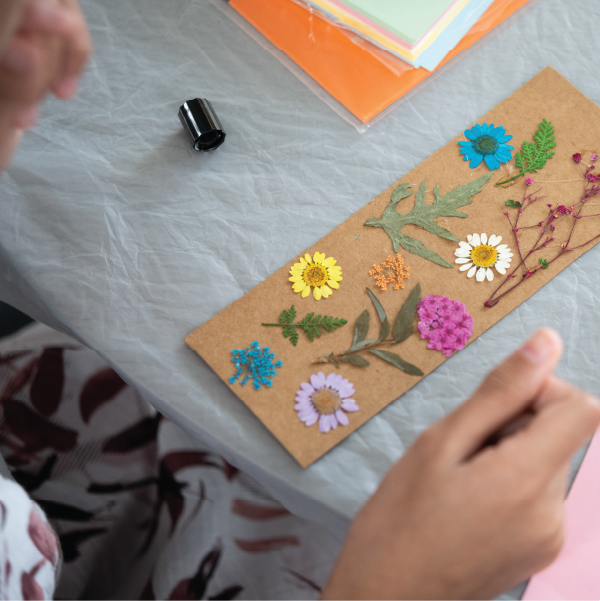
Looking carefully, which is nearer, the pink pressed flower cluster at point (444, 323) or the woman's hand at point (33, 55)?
the woman's hand at point (33, 55)

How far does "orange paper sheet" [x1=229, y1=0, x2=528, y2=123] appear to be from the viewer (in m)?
0.80

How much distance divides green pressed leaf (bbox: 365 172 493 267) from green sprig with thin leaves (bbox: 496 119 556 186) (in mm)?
50

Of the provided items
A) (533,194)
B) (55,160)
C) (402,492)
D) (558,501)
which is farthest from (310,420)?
(55,160)

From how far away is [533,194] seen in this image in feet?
2.41

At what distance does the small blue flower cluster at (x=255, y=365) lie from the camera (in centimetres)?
67

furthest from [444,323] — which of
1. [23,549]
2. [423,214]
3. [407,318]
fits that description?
[23,549]

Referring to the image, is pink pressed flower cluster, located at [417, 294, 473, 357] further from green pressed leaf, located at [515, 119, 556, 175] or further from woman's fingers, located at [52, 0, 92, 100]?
woman's fingers, located at [52, 0, 92, 100]

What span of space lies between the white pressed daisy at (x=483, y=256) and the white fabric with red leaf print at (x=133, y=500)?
46 centimetres

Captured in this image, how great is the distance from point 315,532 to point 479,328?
15.7 inches

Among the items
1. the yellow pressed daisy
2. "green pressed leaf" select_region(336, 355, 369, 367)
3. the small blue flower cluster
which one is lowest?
the small blue flower cluster

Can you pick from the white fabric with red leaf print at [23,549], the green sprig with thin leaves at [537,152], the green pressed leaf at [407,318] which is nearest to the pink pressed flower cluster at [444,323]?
the green pressed leaf at [407,318]

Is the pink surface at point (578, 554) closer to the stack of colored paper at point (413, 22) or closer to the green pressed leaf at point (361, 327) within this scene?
the green pressed leaf at point (361, 327)

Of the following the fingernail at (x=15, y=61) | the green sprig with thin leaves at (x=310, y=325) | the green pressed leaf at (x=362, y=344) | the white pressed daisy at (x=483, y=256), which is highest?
the fingernail at (x=15, y=61)

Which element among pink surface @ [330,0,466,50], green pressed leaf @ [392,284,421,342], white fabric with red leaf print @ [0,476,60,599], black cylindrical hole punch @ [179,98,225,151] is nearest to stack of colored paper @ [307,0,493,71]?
pink surface @ [330,0,466,50]
